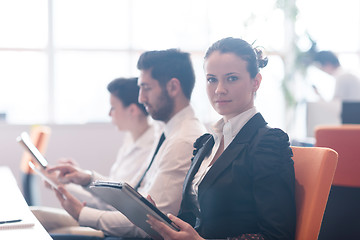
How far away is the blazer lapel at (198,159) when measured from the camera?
1.70 m

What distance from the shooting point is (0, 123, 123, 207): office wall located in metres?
5.30

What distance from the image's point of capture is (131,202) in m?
1.43

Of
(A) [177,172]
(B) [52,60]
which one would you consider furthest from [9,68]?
A: (A) [177,172]

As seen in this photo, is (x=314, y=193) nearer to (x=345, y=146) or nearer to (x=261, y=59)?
(x=261, y=59)

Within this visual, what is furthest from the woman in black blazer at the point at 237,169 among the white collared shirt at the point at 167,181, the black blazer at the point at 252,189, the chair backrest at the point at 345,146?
the chair backrest at the point at 345,146

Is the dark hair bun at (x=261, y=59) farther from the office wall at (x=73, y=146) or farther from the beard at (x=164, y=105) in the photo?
the office wall at (x=73, y=146)

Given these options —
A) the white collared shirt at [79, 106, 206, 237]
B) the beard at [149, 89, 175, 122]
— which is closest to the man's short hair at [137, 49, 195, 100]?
the beard at [149, 89, 175, 122]

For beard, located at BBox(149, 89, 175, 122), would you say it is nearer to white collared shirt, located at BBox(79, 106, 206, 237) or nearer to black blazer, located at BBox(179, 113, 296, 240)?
white collared shirt, located at BBox(79, 106, 206, 237)

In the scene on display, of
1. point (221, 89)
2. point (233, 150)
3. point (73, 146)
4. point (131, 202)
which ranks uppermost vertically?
point (221, 89)

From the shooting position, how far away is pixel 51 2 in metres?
5.54

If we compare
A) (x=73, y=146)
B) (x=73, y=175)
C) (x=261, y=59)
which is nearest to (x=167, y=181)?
(x=261, y=59)

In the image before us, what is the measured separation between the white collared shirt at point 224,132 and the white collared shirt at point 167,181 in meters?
0.22

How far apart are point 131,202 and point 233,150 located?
0.35 metres

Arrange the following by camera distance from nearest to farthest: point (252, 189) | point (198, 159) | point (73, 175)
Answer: point (252, 189) → point (198, 159) → point (73, 175)
